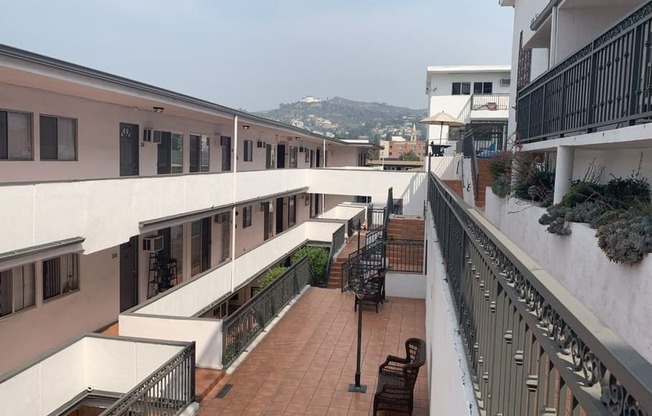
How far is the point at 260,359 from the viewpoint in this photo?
40.1 feet

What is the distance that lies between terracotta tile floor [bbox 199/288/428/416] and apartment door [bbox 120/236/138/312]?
13.2ft

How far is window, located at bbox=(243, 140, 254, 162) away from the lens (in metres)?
22.8

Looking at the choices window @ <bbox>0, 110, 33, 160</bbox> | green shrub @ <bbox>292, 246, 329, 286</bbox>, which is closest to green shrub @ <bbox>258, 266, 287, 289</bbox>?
green shrub @ <bbox>292, 246, 329, 286</bbox>

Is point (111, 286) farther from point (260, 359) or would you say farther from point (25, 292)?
point (260, 359)

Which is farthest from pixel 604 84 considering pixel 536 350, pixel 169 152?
pixel 169 152

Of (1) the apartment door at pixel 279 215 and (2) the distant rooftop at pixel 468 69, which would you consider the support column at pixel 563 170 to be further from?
(2) the distant rooftop at pixel 468 69

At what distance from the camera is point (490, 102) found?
102ft

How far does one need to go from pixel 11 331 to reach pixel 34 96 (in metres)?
4.68

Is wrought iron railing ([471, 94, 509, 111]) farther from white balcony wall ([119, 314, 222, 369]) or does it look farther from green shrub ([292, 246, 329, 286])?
white balcony wall ([119, 314, 222, 369])

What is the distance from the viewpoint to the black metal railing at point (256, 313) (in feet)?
38.7

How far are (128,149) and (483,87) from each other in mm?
27228

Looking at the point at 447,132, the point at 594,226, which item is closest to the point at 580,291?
the point at 594,226

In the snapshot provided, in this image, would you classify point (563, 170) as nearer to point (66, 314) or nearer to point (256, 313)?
point (256, 313)

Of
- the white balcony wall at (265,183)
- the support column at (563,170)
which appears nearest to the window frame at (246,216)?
the white balcony wall at (265,183)
